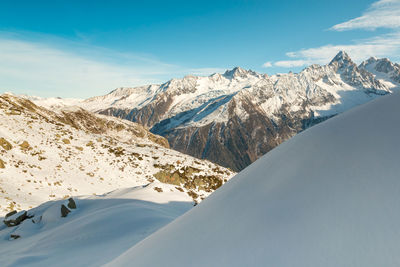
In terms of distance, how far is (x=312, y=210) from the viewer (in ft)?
11.7

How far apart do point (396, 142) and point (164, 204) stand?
15.3m

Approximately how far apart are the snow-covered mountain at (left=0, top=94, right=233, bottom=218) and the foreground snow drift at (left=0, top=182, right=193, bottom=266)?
5067mm

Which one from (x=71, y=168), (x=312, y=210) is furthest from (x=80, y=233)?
(x=71, y=168)

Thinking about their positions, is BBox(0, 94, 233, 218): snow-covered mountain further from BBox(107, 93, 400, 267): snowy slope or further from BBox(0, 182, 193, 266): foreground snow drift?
BBox(107, 93, 400, 267): snowy slope

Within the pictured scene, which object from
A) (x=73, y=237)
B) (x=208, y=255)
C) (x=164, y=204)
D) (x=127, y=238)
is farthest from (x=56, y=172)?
(x=208, y=255)

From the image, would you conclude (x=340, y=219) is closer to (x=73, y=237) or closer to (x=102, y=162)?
(x=73, y=237)

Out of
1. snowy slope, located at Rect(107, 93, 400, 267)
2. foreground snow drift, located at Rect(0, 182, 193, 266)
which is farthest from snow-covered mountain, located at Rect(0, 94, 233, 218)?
snowy slope, located at Rect(107, 93, 400, 267)

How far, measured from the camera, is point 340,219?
3244 mm

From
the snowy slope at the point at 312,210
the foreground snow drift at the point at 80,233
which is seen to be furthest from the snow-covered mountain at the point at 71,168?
the snowy slope at the point at 312,210

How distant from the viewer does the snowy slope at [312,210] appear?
299 centimetres

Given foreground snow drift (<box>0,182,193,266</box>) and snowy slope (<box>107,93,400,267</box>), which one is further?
foreground snow drift (<box>0,182,193,266</box>)

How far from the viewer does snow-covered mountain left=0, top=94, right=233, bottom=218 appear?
21.2 metres

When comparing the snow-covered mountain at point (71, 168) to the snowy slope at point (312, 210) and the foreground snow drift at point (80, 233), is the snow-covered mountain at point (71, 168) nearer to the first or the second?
the foreground snow drift at point (80, 233)

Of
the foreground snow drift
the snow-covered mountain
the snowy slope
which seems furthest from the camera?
the snow-covered mountain
